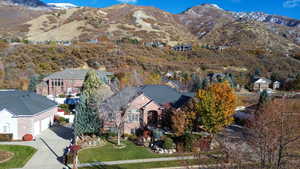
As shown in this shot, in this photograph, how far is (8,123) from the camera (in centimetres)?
2459

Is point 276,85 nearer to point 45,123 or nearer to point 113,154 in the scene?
point 113,154

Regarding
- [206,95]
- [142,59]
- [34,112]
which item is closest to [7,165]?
[34,112]

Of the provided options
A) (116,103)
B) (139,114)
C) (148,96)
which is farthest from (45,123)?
(148,96)

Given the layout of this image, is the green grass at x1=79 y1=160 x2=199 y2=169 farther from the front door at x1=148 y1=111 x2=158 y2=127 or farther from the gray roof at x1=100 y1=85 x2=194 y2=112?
the front door at x1=148 y1=111 x2=158 y2=127

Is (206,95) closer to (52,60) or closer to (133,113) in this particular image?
(133,113)

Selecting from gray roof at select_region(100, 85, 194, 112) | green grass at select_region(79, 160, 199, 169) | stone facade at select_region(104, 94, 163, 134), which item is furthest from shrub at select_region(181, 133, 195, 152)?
gray roof at select_region(100, 85, 194, 112)

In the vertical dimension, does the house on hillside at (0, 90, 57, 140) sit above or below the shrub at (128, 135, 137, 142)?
above

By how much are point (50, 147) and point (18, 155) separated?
2.76 meters

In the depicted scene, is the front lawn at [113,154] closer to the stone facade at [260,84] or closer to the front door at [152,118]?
the front door at [152,118]

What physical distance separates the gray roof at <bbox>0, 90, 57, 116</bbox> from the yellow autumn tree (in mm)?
18399

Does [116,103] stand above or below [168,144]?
above

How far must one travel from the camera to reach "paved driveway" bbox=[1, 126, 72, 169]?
58.8 feet

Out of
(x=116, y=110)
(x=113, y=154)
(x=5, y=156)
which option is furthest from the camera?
(x=116, y=110)

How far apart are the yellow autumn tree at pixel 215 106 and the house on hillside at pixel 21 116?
18.1 m
